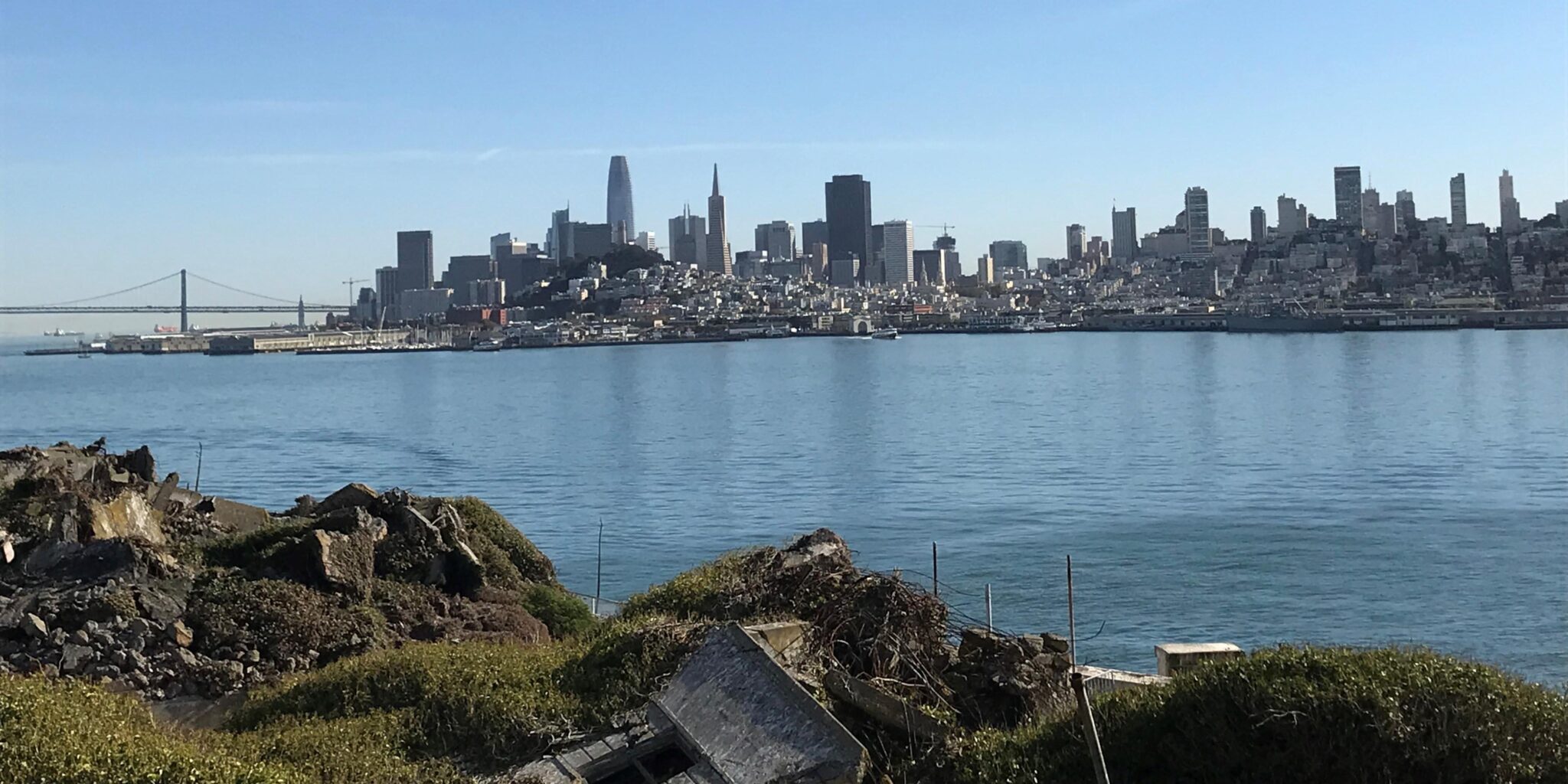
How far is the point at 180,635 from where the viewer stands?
1008cm

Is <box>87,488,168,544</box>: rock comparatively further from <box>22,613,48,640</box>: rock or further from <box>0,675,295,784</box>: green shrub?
<box>0,675,295,784</box>: green shrub

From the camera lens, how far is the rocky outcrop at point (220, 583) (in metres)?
9.82

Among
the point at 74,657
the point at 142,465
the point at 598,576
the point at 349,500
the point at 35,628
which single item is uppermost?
the point at 142,465

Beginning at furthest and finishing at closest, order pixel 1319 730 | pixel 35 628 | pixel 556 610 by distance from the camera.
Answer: pixel 556 610
pixel 35 628
pixel 1319 730

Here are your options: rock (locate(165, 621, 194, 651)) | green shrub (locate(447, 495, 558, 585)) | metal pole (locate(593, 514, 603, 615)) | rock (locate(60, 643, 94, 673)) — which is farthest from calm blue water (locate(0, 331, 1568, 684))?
rock (locate(60, 643, 94, 673))

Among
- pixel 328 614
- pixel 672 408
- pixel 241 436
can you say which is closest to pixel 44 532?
pixel 328 614

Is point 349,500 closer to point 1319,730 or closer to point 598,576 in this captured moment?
point 598,576

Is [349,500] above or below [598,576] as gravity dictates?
above

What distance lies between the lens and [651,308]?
199125 mm

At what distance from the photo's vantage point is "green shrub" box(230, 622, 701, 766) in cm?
772

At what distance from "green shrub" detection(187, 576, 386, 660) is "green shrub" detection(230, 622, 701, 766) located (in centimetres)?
154

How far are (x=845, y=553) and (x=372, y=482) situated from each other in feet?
89.3

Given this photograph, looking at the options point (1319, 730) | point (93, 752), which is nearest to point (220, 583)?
point (93, 752)

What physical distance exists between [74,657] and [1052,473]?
2589cm
